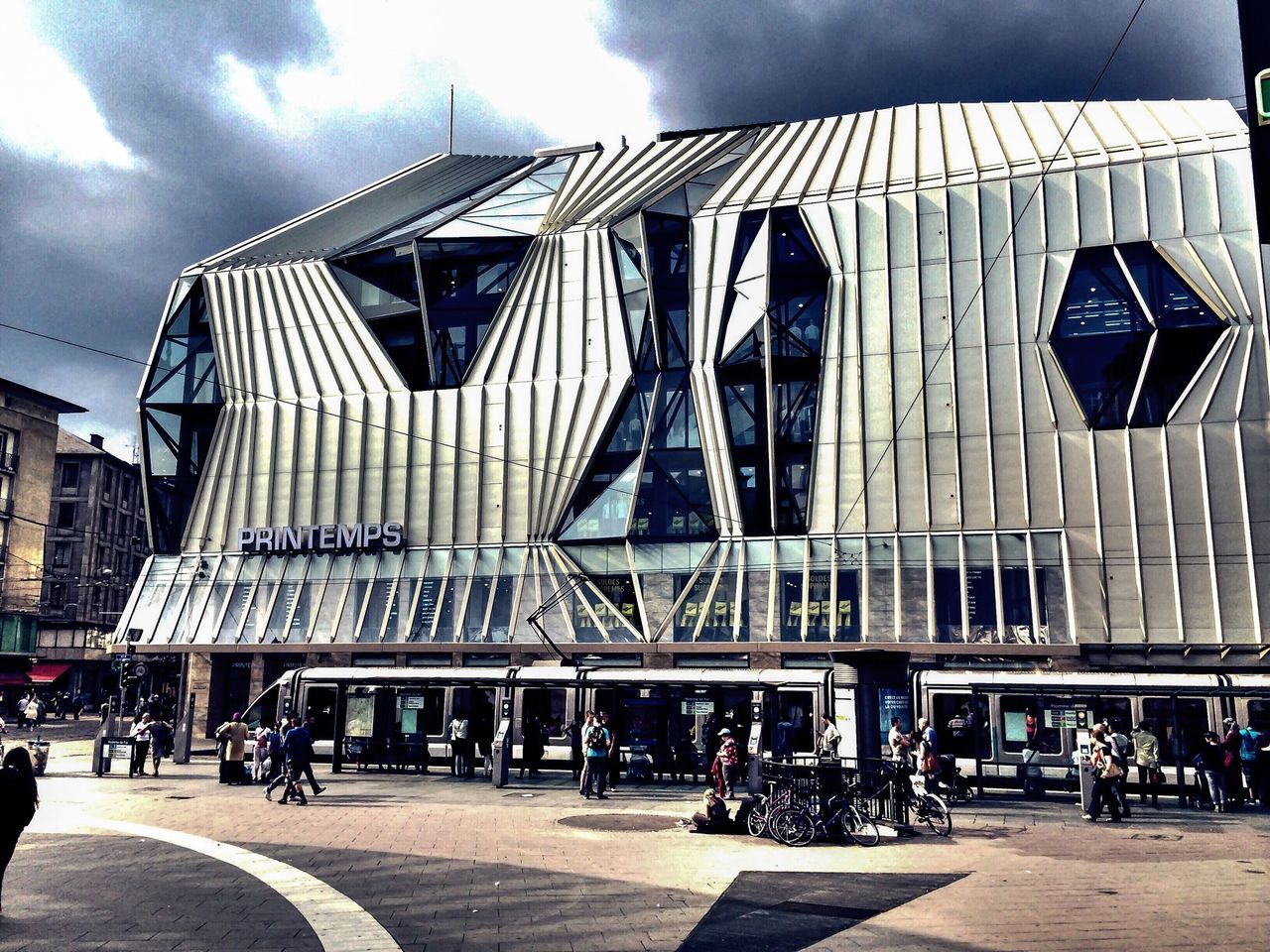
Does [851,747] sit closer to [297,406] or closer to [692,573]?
[692,573]

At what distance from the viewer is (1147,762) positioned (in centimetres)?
2388

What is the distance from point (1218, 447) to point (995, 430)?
6.66 m

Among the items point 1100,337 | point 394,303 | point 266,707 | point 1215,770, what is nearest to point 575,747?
point 266,707

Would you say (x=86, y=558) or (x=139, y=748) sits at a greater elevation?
(x=86, y=558)

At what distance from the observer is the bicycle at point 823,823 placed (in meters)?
16.5

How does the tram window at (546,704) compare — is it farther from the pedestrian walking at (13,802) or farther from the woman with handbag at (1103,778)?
the pedestrian walking at (13,802)

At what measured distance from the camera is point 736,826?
17750 millimetres

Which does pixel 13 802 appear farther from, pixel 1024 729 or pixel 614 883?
pixel 1024 729

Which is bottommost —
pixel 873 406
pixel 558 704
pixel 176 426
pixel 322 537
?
pixel 558 704

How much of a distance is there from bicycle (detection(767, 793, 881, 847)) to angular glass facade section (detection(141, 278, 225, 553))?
3510cm

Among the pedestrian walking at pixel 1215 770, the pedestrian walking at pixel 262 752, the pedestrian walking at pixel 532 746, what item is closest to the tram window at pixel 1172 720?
the pedestrian walking at pixel 1215 770

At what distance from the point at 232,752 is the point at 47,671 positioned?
54826 millimetres

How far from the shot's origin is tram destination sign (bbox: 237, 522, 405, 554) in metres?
41.6

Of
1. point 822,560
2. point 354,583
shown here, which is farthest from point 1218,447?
point 354,583
